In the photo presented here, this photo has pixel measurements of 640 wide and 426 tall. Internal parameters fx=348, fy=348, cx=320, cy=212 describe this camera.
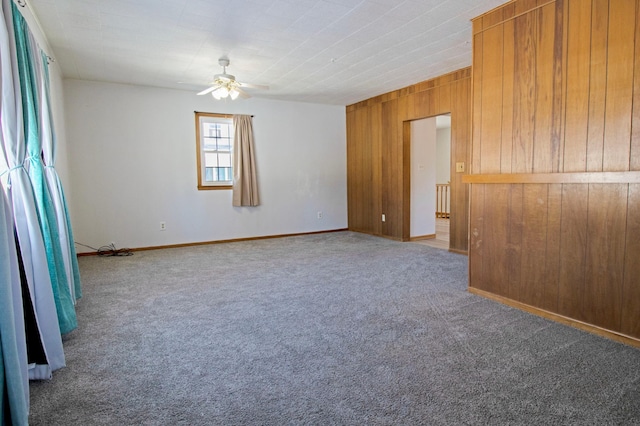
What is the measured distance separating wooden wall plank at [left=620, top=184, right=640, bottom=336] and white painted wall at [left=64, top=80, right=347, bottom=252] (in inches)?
206

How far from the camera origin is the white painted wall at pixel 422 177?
20.2 ft

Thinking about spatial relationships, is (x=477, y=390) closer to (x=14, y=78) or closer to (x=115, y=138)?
(x=14, y=78)

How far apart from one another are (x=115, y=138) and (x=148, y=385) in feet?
15.1

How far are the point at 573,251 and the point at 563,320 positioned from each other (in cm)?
52

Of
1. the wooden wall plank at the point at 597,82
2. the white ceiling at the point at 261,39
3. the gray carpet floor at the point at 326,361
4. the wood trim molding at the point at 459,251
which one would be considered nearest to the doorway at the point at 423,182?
the wood trim molding at the point at 459,251

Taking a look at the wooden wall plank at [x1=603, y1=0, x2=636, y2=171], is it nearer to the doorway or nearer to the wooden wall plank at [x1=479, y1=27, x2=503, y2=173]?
the wooden wall plank at [x1=479, y1=27, x2=503, y2=173]

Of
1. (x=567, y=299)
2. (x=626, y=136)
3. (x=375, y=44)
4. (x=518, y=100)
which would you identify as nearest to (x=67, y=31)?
(x=375, y=44)

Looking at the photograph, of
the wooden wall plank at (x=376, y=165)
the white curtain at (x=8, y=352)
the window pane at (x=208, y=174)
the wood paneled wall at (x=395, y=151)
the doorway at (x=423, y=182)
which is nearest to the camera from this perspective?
the white curtain at (x=8, y=352)

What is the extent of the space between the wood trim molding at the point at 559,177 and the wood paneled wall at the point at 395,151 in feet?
6.21

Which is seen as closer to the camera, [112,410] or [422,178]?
[112,410]

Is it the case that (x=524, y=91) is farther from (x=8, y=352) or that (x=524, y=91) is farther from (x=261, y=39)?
(x=8, y=352)

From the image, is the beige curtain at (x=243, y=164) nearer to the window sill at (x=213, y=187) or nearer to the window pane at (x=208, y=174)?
the window sill at (x=213, y=187)

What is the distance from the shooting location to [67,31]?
137 inches

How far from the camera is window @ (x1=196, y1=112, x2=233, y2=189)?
19.5 ft
